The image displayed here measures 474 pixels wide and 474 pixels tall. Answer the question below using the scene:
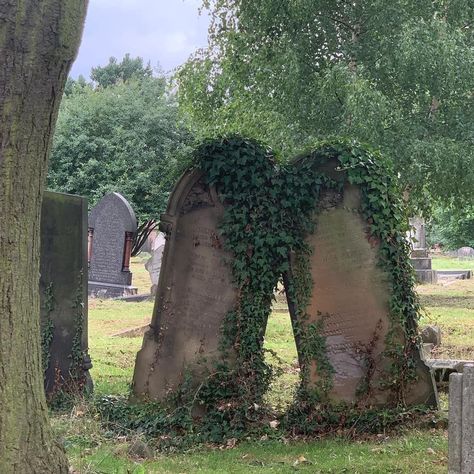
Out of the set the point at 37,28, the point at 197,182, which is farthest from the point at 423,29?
the point at 37,28

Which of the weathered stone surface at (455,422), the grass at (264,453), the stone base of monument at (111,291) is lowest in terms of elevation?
the grass at (264,453)

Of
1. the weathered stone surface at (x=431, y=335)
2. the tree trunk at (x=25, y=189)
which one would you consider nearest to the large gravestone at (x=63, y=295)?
the tree trunk at (x=25, y=189)

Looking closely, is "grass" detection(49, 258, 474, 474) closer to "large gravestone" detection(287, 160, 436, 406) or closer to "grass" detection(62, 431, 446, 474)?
"grass" detection(62, 431, 446, 474)

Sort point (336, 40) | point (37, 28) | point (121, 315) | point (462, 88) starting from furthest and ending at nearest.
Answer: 1. point (336, 40)
2. point (462, 88)
3. point (121, 315)
4. point (37, 28)

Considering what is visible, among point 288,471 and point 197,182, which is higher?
point 197,182

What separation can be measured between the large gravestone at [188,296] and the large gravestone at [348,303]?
695mm

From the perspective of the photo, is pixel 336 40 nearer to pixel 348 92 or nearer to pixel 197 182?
pixel 348 92

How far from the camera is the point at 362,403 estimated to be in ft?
20.1

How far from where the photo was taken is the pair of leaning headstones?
242 inches

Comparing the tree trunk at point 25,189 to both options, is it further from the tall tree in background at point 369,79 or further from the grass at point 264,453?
the tall tree in background at point 369,79

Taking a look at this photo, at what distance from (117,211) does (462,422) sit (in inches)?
605

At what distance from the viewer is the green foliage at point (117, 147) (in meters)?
31.0

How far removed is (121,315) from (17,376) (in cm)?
1072

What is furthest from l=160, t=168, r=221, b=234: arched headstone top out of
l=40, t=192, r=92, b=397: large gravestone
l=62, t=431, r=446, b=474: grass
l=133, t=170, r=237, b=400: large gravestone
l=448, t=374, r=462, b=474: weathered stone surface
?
l=448, t=374, r=462, b=474: weathered stone surface
